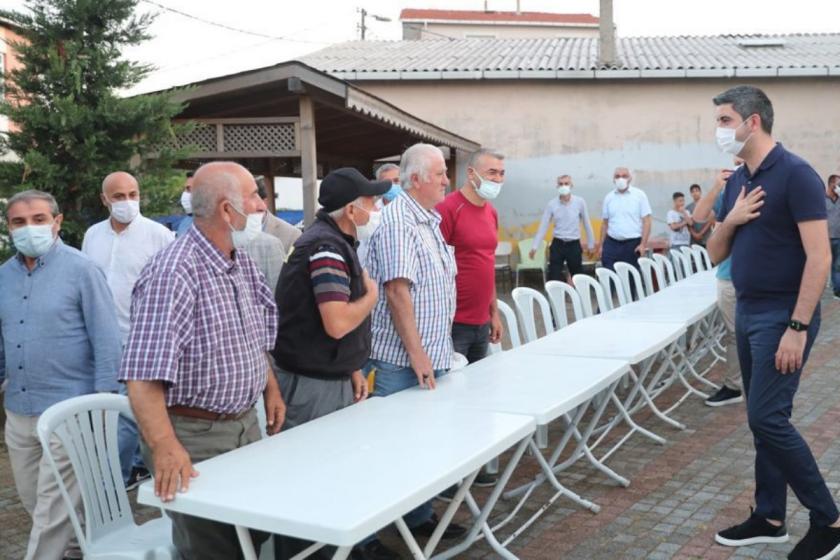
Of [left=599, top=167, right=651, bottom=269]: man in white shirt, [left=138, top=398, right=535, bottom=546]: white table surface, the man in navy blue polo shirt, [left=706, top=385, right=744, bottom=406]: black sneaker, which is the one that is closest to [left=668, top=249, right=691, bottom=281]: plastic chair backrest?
[left=599, top=167, right=651, bottom=269]: man in white shirt

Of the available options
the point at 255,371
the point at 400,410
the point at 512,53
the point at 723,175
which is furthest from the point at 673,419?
the point at 512,53

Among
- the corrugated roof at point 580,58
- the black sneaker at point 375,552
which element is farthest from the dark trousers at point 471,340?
the corrugated roof at point 580,58

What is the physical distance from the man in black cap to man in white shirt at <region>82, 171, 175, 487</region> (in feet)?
5.85

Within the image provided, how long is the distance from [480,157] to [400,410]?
203cm

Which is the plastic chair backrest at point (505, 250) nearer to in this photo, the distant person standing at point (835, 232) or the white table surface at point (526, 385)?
the distant person standing at point (835, 232)

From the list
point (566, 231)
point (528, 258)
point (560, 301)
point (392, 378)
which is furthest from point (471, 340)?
point (528, 258)

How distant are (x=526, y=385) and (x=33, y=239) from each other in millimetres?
2247

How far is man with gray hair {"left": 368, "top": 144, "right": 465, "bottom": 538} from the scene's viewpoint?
159 inches

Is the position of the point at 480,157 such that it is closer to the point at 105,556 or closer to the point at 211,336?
the point at 211,336

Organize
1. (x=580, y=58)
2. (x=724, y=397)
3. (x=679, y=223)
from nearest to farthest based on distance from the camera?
(x=724, y=397) < (x=679, y=223) < (x=580, y=58)

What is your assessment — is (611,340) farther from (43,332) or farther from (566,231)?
(566,231)

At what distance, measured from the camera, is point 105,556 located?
300 cm

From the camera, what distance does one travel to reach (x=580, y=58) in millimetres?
18375

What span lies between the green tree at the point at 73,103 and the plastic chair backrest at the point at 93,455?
12.1 ft
